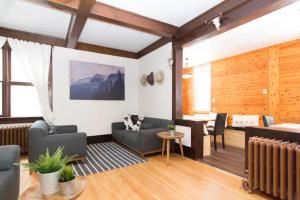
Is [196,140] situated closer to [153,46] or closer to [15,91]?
[153,46]

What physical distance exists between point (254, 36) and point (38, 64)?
16.7ft

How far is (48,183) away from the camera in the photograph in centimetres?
125

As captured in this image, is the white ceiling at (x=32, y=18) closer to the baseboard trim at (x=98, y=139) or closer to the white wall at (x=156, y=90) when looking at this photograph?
the white wall at (x=156, y=90)

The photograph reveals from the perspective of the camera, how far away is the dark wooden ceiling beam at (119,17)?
2.68 m

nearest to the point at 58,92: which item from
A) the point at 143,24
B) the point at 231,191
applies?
the point at 143,24

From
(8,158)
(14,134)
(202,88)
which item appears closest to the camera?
(8,158)

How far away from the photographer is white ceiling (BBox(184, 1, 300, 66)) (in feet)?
10.4

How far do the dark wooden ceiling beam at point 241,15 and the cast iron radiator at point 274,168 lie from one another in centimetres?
172

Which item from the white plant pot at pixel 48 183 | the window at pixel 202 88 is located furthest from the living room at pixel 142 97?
the window at pixel 202 88

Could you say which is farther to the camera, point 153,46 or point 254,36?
point 153,46

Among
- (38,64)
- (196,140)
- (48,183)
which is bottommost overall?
(196,140)

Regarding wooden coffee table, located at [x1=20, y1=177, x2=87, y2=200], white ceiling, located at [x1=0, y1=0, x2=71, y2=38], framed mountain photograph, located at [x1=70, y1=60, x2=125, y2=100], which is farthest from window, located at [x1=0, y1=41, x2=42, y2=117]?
wooden coffee table, located at [x1=20, y1=177, x2=87, y2=200]

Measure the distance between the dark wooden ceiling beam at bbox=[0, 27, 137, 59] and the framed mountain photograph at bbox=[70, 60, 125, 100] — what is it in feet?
1.34

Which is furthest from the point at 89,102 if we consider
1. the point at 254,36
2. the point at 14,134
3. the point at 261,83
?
the point at 261,83
